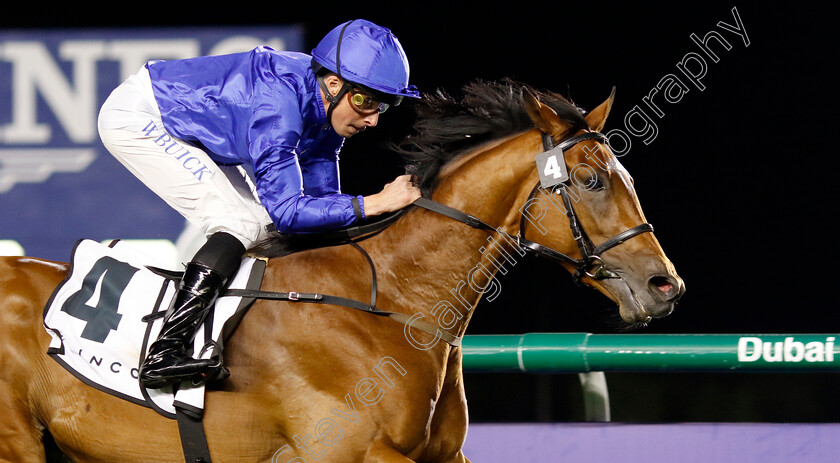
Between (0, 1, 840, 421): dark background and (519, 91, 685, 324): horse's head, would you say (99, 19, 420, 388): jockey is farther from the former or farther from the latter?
(0, 1, 840, 421): dark background

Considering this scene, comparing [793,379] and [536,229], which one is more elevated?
[536,229]

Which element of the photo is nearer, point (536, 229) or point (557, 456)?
point (536, 229)

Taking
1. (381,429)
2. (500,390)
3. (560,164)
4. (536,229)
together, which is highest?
(560,164)

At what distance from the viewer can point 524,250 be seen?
8.08 ft

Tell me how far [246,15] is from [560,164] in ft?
9.14

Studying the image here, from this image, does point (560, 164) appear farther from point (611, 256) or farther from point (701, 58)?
point (701, 58)

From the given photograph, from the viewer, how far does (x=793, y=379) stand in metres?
5.34

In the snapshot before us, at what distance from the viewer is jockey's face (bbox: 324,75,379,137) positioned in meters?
2.62

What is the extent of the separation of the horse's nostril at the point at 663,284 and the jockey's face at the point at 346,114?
89 centimetres

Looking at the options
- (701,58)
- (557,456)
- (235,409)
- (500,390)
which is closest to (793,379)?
(500,390)

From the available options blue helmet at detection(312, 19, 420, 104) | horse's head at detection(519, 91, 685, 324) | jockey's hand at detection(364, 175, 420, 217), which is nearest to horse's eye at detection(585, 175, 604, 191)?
horse's head at detection(519, 91, 685, 324)

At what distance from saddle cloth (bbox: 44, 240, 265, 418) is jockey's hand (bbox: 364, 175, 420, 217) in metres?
0.36

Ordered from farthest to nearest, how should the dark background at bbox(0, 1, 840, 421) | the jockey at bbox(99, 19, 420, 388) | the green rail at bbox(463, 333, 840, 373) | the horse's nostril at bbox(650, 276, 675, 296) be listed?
the dark background at bbox(0, 1, 840, 421) < the green rail at bbox(463, 333, 840, 373) < the jockey at bbox(99, 19, 420, 388) < the horse's nostril at bbox(650, 276, 675, 296)

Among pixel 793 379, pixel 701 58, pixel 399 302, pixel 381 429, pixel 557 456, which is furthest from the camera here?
pixel 793 379
